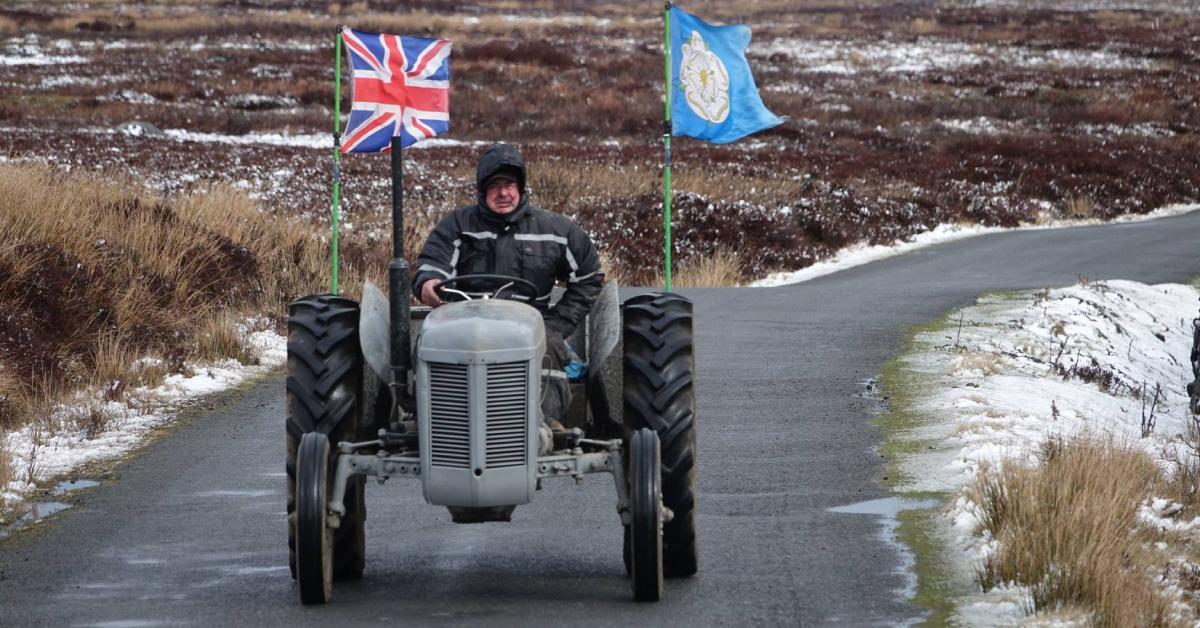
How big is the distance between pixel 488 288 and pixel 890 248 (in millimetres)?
24076

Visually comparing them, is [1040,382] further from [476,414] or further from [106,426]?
[476,414]

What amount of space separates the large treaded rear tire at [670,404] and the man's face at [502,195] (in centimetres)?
83

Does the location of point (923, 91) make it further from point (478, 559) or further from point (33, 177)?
point (478, 559)

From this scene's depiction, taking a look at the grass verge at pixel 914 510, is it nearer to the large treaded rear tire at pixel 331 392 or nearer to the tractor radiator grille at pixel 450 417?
the tractor radiator grille at pixel 450 417

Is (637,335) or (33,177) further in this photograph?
(33,177)

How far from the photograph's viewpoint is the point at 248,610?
297 inches

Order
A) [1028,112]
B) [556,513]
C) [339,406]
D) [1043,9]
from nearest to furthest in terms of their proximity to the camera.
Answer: [339,406] → [556,513] → [1028,112] → [1043,9]

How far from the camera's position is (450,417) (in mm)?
6949

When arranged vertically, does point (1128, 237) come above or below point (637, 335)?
below

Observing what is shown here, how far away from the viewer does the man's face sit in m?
8.16

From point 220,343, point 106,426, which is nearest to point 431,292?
point 106,426

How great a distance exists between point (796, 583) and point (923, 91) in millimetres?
56958

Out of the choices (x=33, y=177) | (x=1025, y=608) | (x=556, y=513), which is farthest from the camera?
(x=33, y=177)

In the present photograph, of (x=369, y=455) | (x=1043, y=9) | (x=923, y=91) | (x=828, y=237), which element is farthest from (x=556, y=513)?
(x=1043, y=9)
